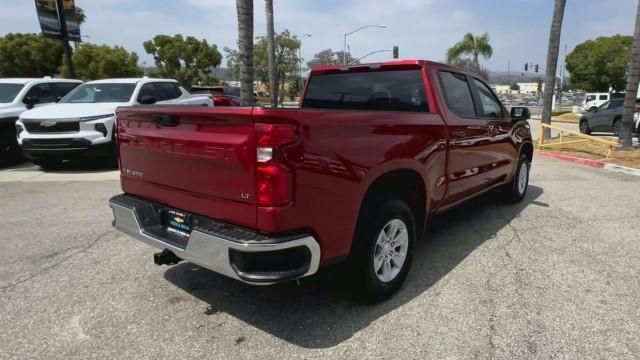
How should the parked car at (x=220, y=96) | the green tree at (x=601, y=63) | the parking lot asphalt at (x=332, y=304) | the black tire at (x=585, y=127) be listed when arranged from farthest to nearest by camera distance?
the green tree at (x=601, y=63)
the black tire at (x=585, y=127)
the parked car at (x=220, y=96)
the parking lot asphalt at (x=332, y=304)

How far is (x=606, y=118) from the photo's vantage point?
1850 centimetres

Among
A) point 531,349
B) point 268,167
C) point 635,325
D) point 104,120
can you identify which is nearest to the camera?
point 268,167

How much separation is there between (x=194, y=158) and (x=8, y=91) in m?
9.91

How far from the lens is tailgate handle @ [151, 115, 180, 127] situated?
298 centimetres

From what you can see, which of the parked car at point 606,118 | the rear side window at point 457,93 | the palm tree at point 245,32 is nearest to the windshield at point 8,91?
the palm tree at point 245,32

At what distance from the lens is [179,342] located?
9.44 ft

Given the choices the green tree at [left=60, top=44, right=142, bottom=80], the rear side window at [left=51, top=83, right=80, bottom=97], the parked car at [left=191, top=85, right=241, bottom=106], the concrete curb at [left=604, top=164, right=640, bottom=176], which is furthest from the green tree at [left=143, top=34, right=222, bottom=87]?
the concrete curb at [left=604, top=164, right=640, bottom=176]

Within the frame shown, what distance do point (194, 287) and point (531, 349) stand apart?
8.22ft

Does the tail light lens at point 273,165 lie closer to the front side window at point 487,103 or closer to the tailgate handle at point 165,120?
the tailgate handle at point 165,120

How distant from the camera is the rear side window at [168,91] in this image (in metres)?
10.6

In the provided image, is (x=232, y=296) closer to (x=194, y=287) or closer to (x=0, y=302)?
(x=194, y=287)

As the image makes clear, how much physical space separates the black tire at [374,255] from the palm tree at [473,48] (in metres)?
50.2

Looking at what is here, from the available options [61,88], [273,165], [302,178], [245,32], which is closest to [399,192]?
[302,178]

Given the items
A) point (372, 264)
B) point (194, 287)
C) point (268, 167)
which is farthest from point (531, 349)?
point (194, 287)
